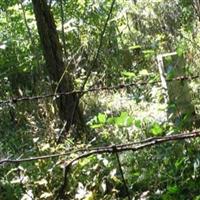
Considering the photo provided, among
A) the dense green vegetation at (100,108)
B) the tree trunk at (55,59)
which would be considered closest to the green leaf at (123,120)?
the dense green vegetation at (100,108)

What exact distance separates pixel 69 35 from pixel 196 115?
5.27 m

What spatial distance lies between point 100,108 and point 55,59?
156 centimetres

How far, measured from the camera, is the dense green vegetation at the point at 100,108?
3281 mm

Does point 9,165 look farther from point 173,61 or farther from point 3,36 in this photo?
point 3,36

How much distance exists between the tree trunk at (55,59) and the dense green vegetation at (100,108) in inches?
0.4

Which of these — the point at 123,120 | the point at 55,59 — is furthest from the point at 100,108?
the point at 123,120

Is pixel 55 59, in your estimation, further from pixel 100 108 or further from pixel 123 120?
pixel 123 120

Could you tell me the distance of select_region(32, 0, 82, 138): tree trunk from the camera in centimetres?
579

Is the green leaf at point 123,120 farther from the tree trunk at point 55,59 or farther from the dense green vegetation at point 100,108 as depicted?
the tree trunk at point 55,59

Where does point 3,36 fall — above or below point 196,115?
above

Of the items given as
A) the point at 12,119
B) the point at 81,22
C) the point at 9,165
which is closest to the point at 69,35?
the point at 81,22

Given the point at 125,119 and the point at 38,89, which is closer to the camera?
the point at 125,119

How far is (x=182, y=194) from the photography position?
301 centimetres

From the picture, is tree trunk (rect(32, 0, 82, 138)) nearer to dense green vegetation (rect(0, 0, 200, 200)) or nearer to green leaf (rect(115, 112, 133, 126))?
dense green vegetation (rect(0, 0, 200, 200))
